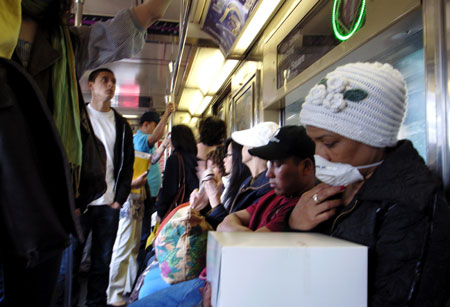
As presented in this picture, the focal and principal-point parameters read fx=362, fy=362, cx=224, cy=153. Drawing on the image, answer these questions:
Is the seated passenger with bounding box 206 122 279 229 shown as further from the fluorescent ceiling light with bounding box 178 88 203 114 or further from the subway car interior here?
the fluorescent ceiling light with bounding box 178 88 203 114

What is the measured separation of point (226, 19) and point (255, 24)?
312 millimetres

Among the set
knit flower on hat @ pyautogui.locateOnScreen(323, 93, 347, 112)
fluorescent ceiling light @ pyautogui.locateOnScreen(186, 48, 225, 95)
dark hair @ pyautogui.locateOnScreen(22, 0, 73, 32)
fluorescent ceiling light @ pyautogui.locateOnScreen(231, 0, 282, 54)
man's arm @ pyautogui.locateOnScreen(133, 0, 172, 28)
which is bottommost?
knit flower on hat @ pyautogui.locateOnScreen(323, 93, 347, 112)

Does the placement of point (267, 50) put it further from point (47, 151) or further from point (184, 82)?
point (184, 82)

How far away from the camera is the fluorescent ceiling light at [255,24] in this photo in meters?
2.48

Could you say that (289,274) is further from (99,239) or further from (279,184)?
(99,239)

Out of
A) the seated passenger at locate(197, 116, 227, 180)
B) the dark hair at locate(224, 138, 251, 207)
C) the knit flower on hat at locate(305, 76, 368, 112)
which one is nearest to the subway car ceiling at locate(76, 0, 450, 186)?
the knit flower on hat at locate(305, 76, 368, 112)

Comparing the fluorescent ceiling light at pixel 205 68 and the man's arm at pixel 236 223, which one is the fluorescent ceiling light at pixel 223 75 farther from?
the man's arm at pixel 236 223

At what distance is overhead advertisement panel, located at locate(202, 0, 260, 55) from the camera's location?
264 cm

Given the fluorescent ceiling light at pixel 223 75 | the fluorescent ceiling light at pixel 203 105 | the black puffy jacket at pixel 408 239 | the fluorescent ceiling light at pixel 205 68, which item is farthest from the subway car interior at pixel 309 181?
the fluorescent ceiling light at pixel 203 105

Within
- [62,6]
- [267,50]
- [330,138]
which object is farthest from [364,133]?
[267,50]

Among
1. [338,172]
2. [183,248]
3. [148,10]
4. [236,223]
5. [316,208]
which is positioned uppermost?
[148,10]

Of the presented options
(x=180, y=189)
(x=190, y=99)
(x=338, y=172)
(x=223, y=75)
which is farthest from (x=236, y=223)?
(x=190, y=99)

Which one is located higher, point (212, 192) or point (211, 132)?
point (211, 132)

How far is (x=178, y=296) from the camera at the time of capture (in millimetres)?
1430
